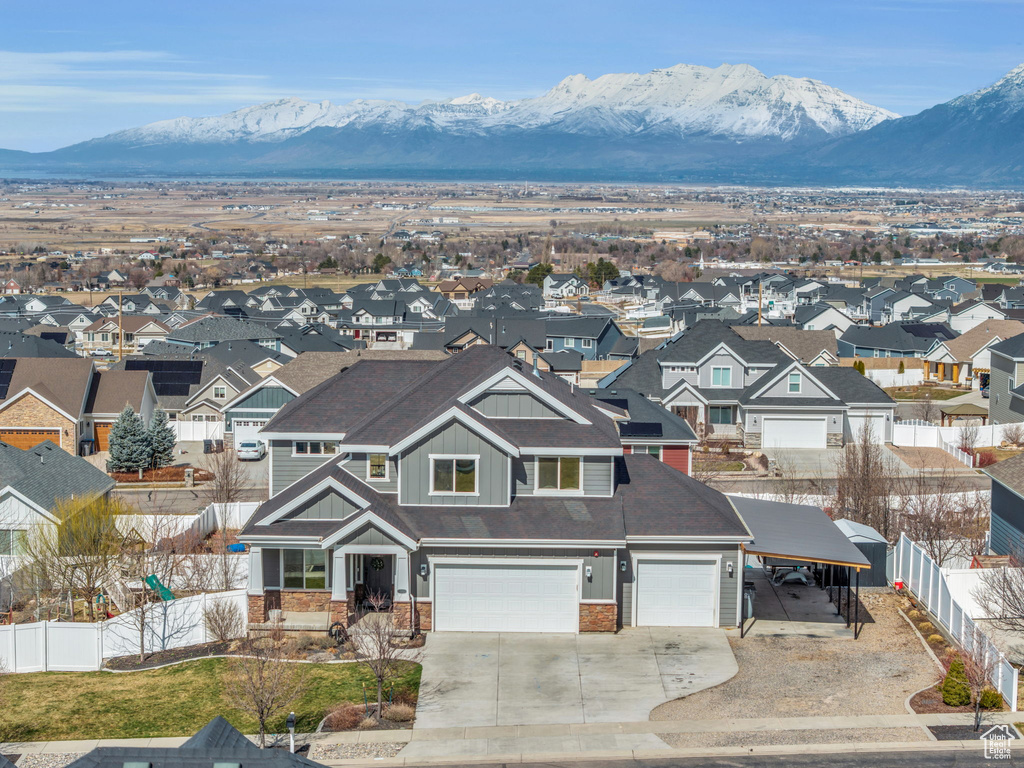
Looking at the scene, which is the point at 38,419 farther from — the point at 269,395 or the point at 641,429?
the point at 641,429

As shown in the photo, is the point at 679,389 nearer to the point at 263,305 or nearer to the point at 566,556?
the point at 566,556

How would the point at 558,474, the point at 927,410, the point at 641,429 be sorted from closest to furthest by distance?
the point at 558,474 < the point at 641,429 < the point at 927,410

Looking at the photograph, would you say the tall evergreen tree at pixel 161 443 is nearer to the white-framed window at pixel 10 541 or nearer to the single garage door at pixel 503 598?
the white-framed window at pixel 10 541

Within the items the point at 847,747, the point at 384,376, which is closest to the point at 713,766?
the point at 847,747

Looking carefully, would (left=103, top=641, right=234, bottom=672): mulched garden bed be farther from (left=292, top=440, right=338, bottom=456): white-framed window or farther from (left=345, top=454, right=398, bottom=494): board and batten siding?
(left=292, top=440, right=338, bottom=456): white-framed window

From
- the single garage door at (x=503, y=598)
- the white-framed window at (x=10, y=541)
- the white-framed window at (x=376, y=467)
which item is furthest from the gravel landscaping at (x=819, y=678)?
the white-framed window at (x=10, y=541)

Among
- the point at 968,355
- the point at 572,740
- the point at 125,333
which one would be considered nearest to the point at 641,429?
the point at 572,740
